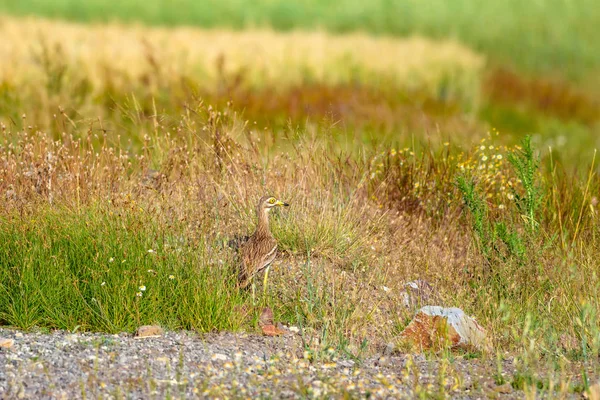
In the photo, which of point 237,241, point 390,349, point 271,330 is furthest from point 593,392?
point 237,241

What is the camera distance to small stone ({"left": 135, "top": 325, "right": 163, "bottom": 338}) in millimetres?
5973

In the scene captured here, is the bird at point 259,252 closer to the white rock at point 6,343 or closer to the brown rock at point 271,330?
the brown rock at point 271,330

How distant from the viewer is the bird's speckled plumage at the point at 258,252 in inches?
256

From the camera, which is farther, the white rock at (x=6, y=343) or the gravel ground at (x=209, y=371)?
the white rock at (x=6, y=343)

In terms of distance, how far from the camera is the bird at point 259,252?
650 cm

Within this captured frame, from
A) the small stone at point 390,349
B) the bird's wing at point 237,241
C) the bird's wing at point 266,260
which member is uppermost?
the bird's wing at point 266,260

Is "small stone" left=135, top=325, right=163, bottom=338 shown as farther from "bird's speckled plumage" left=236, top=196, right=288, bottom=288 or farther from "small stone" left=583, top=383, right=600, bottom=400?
"small stone" left=583, top=383, right=600, bottom=400

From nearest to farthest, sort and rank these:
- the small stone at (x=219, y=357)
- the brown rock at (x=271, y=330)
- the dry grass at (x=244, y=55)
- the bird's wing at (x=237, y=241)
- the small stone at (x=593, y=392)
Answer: the small stone at (x=593, y=392), the small stone at (x=219, y=357), the brown rock at (x=271, y=330), the bird's wing at (x=237, y=241), the dry grass at (x=244, y=55)

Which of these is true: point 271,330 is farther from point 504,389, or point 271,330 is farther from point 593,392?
point 593,392

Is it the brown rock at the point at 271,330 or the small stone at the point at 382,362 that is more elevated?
the small stone at the point at 382,362

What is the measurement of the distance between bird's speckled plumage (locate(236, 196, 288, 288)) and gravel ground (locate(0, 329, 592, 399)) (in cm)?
60

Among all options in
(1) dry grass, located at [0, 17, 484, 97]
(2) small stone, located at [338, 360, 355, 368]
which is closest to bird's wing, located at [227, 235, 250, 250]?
(2) small stone, located at [338, 360, 355, 368]

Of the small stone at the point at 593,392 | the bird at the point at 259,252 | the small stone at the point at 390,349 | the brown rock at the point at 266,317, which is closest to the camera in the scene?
the small stone at the point at 593,392

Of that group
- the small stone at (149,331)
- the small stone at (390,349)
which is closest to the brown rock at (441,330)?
the small stone at (390,349)
